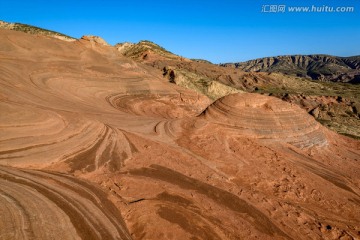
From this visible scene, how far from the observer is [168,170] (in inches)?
533

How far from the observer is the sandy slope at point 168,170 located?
908 cm

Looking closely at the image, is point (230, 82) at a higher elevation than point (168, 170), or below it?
higher

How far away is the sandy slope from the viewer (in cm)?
908

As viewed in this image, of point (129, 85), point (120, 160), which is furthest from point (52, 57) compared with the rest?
point (120, 160)

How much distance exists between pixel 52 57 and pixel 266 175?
932 inches

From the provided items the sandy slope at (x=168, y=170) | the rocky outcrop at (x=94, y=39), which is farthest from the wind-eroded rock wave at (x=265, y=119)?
the rocky outcrop at (x=94, y=39)

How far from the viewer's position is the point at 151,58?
67438 mm

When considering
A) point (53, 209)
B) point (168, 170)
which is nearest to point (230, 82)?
point (168, 170)

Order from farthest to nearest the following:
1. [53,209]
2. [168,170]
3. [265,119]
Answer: [265,119], [168,170], [53,209]

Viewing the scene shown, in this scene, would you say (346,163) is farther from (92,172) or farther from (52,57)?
Result: (52,57)

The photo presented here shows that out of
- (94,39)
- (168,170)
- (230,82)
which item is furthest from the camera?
(230,82)

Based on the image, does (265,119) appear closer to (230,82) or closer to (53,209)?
(53,209)

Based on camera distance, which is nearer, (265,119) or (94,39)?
(265,119)

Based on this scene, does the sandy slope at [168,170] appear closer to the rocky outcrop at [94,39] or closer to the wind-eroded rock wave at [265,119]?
the wind-eroded rock wave at [265,119]
